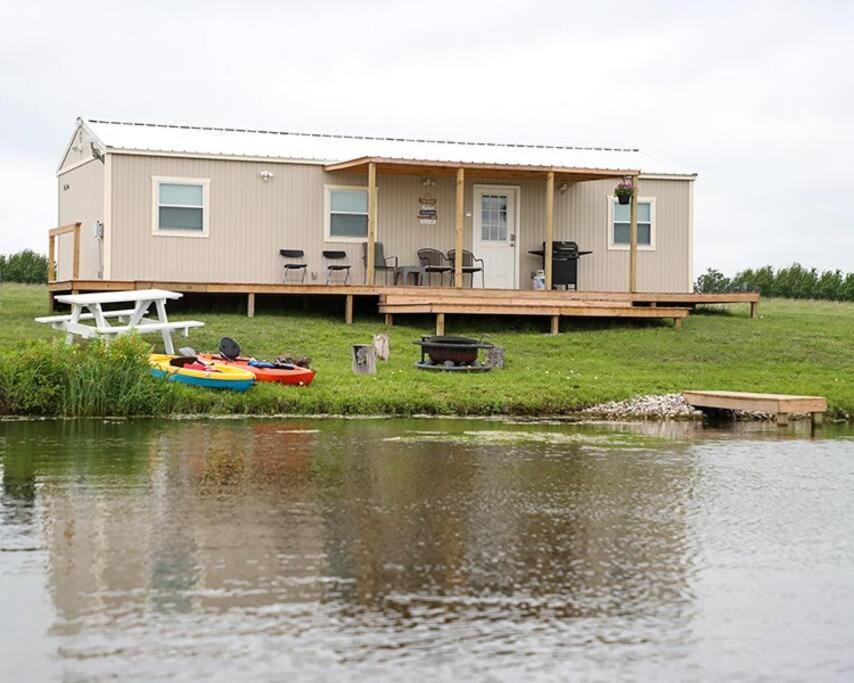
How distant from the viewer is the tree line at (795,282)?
38406mm

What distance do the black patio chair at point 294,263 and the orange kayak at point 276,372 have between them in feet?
23.0

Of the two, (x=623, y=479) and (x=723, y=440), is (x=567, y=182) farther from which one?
(x=623, y=479)

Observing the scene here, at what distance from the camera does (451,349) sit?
18406 millimetres

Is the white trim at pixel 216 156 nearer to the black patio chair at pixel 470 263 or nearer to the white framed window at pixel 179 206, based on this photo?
the white framed window at pixel 179 206

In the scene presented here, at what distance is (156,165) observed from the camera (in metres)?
23.4

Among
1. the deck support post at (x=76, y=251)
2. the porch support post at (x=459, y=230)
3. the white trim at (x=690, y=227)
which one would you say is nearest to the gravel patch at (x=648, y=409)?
the porch support post at (x=459, y=230)

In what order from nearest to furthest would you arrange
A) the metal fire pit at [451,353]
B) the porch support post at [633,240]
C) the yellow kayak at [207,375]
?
the yellow kayak at [207,375], the metal fire pit at [451,353], the porch support post at [633,240]

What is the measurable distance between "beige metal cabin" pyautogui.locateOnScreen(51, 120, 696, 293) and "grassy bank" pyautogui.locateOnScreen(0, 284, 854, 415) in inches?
56.4

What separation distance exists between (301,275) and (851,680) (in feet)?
63.4

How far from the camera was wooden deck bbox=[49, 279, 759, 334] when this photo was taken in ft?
72.1

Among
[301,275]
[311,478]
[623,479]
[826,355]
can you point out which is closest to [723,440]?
[623,479]

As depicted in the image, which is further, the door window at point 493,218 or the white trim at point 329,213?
the door window at point 493,218

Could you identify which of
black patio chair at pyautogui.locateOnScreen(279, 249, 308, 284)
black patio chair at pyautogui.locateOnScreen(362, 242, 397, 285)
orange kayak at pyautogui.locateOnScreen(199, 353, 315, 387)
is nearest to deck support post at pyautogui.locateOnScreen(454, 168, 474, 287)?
black patio chair at pyautogui.locateOnScreen(362, 242, 397, 285)

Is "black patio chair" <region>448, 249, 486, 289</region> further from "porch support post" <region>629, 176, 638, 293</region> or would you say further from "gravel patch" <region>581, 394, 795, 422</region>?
"gravel patch" <region>581, 394, 795, 422</region>
